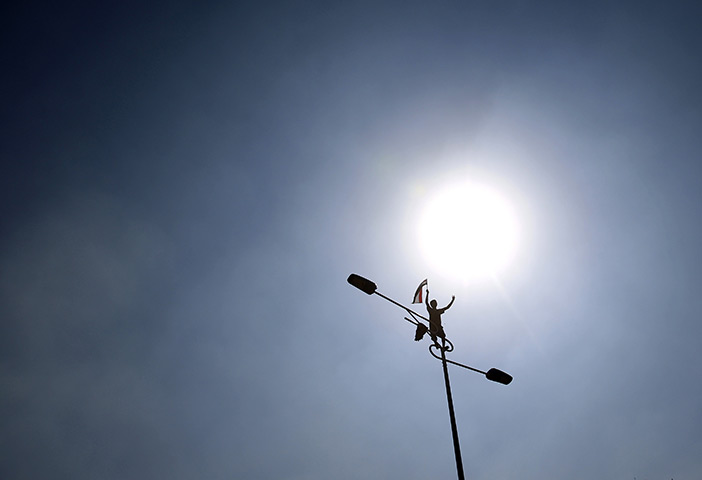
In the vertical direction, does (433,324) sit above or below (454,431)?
above

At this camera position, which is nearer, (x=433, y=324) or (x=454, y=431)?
(x=454, y=431)

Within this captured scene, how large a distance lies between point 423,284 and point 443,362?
9.73 feet

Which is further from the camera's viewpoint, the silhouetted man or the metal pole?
the silhouetted man

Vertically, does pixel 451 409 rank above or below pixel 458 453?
above

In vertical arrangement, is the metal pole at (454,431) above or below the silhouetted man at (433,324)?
below

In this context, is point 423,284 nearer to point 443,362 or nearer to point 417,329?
point 417,329

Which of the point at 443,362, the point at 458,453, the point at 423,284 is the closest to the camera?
the point at 458,453

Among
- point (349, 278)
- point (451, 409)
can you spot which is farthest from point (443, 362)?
point (349, 278)

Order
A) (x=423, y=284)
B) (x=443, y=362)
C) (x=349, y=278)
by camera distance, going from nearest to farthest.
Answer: (x=443, y=362) → (x=349, y=278) → (x=423, y=284)

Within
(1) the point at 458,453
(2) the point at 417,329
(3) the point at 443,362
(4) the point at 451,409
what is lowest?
(1) the point at 458,453

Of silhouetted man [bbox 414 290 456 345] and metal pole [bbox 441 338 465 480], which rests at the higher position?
silhouetted man [bbox 414 290 456 345]

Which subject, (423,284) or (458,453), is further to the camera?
(423,284)

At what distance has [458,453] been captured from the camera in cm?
717

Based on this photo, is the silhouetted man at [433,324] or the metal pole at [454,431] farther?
the silhouetted man at [433,324]
